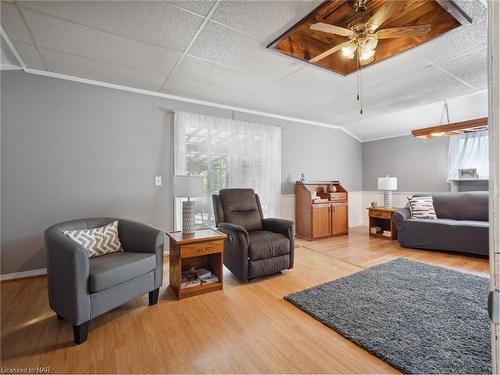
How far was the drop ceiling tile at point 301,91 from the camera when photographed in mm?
2907

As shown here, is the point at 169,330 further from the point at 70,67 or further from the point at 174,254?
the point at 70,67

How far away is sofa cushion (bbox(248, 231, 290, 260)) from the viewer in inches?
99.7

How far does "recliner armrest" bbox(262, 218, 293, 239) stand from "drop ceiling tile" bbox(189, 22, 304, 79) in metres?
1.80

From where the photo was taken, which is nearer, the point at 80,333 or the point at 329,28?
the point at 80,333

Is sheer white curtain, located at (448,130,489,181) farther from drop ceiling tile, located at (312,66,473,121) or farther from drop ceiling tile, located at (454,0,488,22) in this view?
drop ceiling tile, located at (454,0,488,22)

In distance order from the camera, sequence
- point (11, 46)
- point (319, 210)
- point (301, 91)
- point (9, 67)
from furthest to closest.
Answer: point (319, 210), point (301, 91), point (9, 67), point (11, 46)

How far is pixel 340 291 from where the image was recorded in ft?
7.57

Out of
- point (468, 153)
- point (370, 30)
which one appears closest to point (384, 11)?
point (370, 30)

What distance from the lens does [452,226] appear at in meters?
3.52

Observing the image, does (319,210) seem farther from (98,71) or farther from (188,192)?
(98,71)

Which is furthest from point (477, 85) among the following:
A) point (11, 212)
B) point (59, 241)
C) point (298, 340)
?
point (11, 212)

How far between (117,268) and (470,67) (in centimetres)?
419

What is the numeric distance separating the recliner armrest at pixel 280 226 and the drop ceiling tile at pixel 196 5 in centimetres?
221

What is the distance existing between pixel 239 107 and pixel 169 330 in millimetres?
3382
